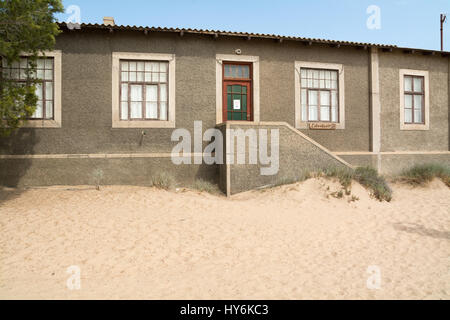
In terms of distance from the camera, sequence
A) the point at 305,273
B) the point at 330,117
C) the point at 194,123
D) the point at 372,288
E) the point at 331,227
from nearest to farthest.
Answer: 1. the point at 372,288
2. the point at 305,273
3. the point at 331,227
4. the point at 194,123
5. the point at 330,117

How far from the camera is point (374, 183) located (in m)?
9.51

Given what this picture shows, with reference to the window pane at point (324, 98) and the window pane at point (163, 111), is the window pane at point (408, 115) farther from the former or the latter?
the window pane at point (163, 111)

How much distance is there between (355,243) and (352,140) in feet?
20.1

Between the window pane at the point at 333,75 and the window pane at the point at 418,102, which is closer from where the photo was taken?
the window pane at the point at 333,75

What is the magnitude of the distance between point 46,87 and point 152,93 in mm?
3085

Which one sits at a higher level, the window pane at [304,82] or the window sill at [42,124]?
the window pane at [304,82]

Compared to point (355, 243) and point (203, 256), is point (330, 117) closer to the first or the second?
point (355, 243)

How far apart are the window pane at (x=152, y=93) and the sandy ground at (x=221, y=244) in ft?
9.38

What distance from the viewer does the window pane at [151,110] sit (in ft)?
32.8

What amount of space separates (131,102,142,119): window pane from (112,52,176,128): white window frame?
0.21 m

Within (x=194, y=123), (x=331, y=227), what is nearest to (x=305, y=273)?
(x=331, y=227)

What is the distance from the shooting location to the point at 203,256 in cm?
541

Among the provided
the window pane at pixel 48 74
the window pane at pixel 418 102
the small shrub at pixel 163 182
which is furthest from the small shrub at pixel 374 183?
the window pane at pixel 48 74

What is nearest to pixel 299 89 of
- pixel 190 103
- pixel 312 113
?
pixel 312 113
